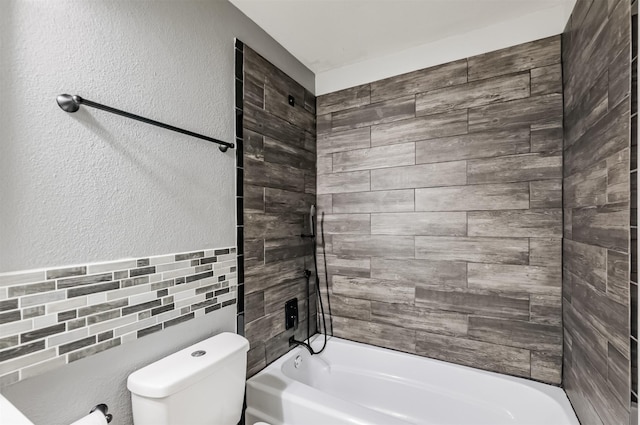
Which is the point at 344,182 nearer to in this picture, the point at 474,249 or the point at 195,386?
the point at 474,249

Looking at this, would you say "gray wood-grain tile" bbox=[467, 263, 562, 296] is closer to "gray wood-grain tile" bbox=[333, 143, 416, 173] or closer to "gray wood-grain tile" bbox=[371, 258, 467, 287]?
"gray wood-grain tile" bbox=[371, 258, 467, 287]

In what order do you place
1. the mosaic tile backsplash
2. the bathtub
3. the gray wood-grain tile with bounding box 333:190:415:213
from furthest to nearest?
the gray wood-grain tile with bounding box 333:190:415:213 → the bathtub → the mosaic tile backsplash

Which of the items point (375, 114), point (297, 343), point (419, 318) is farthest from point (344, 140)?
point (297, 343)

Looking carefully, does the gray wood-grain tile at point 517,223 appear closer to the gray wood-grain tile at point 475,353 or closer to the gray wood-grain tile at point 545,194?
the gray wood-grain tile at point 545,194

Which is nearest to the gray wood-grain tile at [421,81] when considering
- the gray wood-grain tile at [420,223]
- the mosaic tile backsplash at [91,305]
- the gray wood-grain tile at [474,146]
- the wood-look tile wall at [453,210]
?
the wood-look tile wall at [453,210]

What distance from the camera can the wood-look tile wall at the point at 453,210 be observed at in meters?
1.75

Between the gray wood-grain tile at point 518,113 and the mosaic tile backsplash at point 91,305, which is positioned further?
the gray wood-grain tile at point 518,113

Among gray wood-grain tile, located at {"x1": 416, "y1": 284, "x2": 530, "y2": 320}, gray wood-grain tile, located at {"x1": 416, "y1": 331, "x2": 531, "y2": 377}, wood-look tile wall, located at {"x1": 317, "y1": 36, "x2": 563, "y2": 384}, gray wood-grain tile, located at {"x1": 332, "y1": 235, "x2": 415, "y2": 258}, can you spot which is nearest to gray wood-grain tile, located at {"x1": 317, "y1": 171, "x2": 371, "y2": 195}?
wood-look tile wall, located at {"x1": 317, "y1": 36, "x2": 563, "y2": 384}

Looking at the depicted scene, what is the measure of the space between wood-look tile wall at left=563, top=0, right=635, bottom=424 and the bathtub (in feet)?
0.79

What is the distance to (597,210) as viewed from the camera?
4.12 ft

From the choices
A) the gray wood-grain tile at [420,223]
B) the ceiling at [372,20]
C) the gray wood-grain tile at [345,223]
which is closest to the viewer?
the ceiling at [372,20]

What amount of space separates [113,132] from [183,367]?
3.09 ft

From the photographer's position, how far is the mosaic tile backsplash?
35.9 inches

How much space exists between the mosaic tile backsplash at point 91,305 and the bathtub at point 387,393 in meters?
0.64
